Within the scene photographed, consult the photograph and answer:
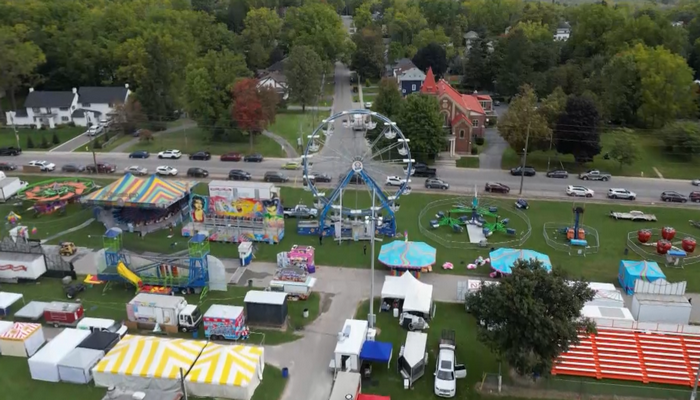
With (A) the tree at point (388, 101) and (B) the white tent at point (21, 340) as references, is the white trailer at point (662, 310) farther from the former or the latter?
(A) the tree at point (388, 101)

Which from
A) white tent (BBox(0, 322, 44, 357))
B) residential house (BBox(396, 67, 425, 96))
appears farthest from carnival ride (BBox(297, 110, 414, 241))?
residential house (BBox(396, 67, 425, 96))

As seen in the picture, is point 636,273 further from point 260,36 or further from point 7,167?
point 260,36

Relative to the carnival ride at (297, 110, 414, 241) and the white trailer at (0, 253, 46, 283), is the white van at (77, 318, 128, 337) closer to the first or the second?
the white trailer at (0, 253, 46, 283)

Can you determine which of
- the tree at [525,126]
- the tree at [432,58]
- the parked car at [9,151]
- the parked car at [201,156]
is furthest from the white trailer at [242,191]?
the tree at [432,58]

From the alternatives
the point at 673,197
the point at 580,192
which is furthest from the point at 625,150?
the point at 580,192

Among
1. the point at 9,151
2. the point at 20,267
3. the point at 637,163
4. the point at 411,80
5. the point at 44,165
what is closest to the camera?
the point at 20,267

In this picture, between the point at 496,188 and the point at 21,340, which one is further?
the point at 496,188

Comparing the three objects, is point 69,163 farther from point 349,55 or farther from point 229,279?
point 349,55
